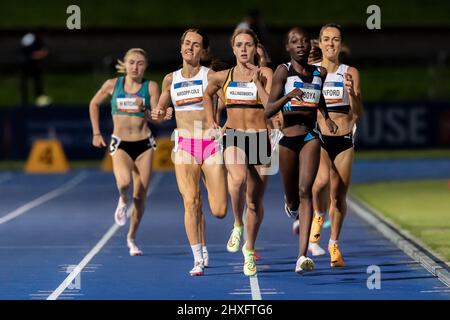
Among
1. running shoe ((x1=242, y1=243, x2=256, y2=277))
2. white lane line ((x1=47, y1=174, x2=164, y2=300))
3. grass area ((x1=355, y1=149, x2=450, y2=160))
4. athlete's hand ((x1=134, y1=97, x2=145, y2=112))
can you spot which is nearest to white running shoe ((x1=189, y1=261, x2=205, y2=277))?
running shoe ((x1=242, y1=243, x2=256, y2=277))

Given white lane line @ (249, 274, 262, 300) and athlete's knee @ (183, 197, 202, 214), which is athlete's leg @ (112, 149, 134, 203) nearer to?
athlete's knee @ (183, 197, 202, 214)

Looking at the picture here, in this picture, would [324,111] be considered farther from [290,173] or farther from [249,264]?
[249,264]

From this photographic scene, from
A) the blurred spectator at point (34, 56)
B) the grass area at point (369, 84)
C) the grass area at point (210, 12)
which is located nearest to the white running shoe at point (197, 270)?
the blurred spectator at point (34, 56)

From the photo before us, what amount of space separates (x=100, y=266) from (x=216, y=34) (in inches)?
1267

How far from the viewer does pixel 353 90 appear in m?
15.1

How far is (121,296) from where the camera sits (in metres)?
12.9

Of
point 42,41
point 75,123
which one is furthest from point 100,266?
point 42,41

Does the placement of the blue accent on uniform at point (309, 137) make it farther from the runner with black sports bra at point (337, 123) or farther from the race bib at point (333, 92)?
the race bib at point (333, 92)

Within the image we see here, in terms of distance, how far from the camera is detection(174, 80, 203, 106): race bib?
1459 centimetres

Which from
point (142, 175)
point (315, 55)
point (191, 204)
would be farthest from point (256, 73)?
point (142, 175)

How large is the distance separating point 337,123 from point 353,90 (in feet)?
1.76

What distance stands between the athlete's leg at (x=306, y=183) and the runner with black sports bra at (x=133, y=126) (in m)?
2.81

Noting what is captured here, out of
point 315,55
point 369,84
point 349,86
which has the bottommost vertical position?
point 369,84

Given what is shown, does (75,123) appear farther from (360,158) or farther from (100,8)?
(100,8)
